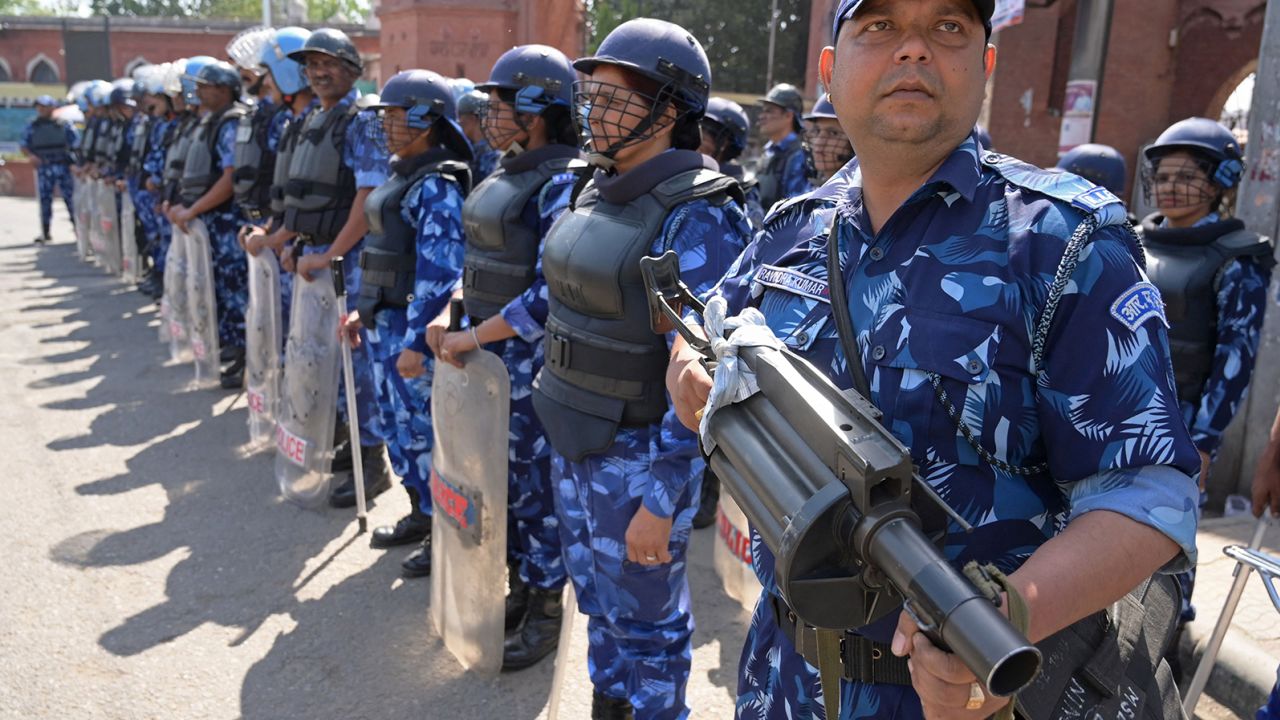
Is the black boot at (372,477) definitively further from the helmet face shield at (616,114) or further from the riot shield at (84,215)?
the riot shield at (84,215)

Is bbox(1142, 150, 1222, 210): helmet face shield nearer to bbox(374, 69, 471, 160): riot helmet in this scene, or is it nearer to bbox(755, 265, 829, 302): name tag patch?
bbox(755, 265, 829, 302): name tag patch

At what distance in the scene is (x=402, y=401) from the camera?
4188 millimetres

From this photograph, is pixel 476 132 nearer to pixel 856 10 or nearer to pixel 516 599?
pixel 516 599

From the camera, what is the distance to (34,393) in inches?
277

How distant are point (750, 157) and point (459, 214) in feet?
46.5

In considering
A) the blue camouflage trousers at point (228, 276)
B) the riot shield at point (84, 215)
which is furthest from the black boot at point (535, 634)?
the riot shield at point (84, 215)

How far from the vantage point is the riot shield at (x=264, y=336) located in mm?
5289

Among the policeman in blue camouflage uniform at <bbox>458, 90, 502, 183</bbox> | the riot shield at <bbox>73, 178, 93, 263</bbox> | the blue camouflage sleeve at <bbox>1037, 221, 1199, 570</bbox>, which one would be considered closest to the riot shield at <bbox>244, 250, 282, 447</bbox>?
the policeman in blue camouflage uniform at <bbox>458, 90, 502, 183</bbox>

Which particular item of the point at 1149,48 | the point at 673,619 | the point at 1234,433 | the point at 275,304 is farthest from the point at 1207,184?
the point at 1149,48

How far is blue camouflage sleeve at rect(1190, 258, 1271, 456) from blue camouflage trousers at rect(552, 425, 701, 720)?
1.99 metres

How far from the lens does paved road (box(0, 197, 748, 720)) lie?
3.21 meters

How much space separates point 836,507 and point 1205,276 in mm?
2944

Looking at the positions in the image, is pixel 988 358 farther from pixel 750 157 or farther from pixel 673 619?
pixel 750 157

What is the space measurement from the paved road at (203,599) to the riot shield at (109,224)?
5923mm
